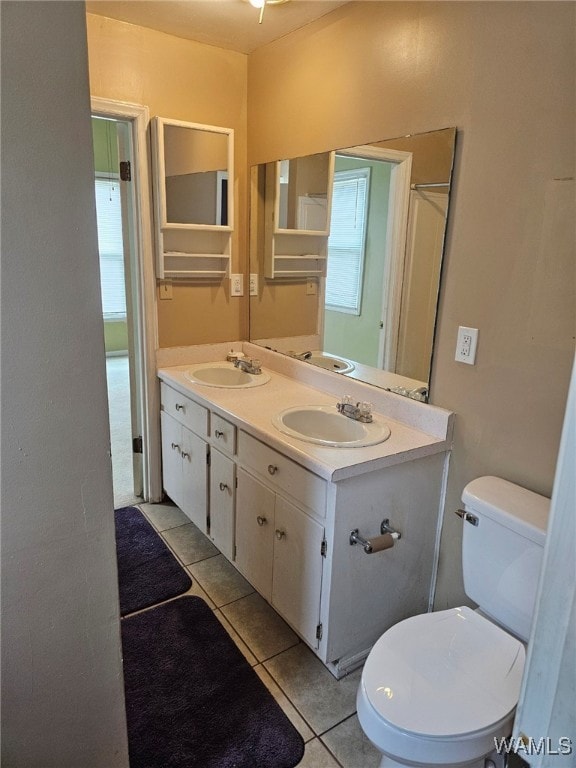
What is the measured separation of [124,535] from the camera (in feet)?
8.41

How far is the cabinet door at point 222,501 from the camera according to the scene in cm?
210

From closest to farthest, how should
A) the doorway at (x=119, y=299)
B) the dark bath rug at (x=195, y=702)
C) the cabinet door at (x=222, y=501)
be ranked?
the dark bath rug at (x=195, y=702), the cabinet door at (x=222, y=501), the doorway at (x=119, y=299)

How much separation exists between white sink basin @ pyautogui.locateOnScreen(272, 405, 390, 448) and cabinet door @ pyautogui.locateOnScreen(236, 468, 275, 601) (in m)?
0.27

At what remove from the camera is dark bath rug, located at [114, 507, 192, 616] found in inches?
83.3

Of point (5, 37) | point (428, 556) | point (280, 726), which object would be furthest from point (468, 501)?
point (5, 37)

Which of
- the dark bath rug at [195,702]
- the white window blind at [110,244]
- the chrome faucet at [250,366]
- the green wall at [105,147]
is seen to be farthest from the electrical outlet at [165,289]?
the white window blind at [110,244]

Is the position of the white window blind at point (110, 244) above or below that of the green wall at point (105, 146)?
below

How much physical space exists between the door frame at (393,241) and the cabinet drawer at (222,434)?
0.67m

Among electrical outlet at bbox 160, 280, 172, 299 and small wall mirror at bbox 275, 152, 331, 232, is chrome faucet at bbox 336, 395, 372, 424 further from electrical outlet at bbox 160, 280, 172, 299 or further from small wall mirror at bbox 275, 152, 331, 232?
electrical outlet at bbox 160, 280, 172, 299

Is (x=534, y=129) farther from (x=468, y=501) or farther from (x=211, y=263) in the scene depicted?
(x=211, y=263)

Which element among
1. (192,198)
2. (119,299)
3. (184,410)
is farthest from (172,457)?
(119,299)

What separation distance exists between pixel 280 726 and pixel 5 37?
1.82m

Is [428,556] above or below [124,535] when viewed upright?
above

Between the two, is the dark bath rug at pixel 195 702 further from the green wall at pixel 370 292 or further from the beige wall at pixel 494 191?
the green wall at pixel 370 292
